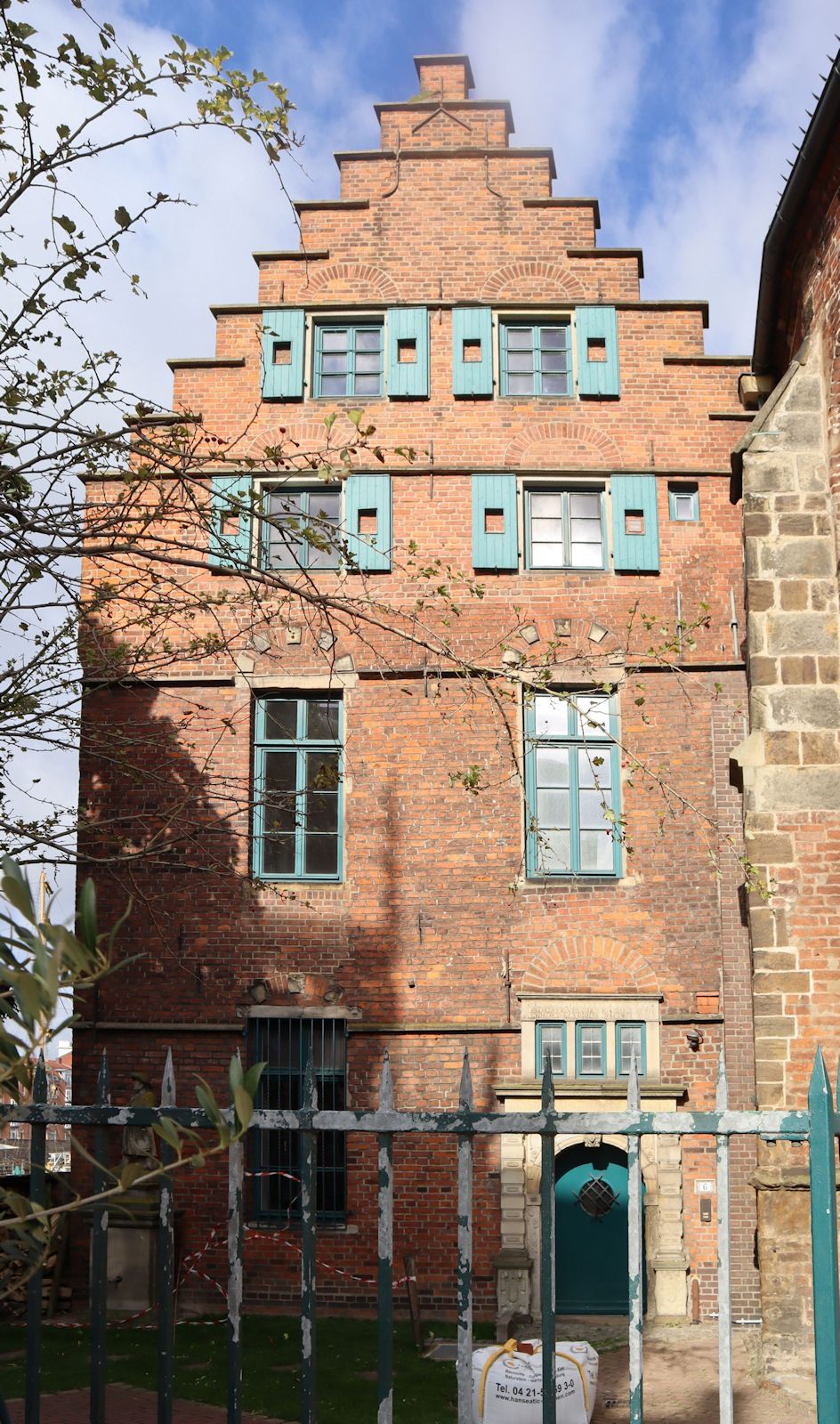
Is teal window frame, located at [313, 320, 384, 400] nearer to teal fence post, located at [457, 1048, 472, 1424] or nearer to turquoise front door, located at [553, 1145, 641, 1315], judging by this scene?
turquoise front door, located at [553, 1145, 641, 1315]

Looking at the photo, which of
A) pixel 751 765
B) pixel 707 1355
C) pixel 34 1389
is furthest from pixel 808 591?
pixel 34 1389

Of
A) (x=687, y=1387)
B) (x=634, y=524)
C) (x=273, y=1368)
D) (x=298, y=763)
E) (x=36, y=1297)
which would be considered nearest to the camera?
(x=36, y=1297)

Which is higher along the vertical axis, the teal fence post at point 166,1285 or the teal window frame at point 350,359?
the teal window frame at point 350,359

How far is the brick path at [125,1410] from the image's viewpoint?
10.2 meters

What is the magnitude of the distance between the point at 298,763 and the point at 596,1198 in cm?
565

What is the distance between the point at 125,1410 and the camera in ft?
35.5

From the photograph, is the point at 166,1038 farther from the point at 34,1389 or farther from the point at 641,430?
the point at 34,1389

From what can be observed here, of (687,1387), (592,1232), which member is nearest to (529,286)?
(592,1232)

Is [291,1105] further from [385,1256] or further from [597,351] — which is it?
[385,1256]

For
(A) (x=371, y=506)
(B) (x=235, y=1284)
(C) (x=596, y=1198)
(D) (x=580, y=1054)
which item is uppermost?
(A) (x=371, y=506)

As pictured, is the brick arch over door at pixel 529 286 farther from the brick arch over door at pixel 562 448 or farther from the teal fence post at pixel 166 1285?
the teal fence post at pixel 166 1285

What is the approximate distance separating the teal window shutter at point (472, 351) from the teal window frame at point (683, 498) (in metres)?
2.42

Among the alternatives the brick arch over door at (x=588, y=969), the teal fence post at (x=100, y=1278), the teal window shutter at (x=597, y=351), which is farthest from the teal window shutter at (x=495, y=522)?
the teal fence post at (x=100, y=1278)

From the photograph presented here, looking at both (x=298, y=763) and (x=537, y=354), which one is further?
(x=537, y=354)
